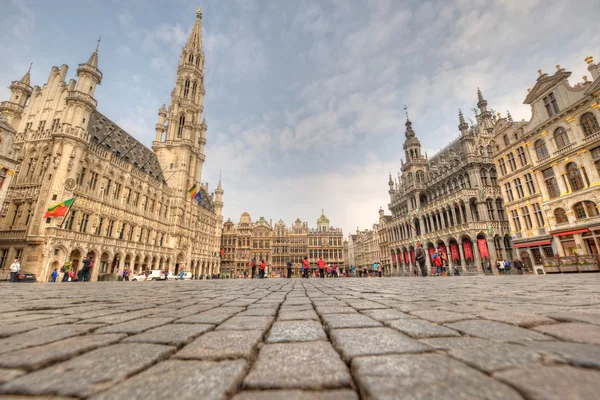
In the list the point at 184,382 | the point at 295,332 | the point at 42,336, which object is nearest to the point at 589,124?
the point at 295,332

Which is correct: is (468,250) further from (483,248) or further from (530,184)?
(530,184)

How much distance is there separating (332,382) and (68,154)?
31769 millimetres

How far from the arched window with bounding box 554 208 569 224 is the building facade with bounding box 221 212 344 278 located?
49.0 meters

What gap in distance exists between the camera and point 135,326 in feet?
7.11

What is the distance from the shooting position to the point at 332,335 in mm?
1809

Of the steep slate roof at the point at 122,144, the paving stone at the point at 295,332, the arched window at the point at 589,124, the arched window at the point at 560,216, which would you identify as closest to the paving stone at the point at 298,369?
the paving stone at the point at 295,332

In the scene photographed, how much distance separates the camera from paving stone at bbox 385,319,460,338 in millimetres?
1763

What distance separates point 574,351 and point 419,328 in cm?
85

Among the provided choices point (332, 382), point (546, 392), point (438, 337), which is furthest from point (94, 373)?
point (438, 337)

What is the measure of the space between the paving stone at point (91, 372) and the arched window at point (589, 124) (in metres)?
26.7

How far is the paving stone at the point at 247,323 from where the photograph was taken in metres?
2.10

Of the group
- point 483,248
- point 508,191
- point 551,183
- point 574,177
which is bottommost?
point 483,248

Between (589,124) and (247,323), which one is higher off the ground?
(589,124)

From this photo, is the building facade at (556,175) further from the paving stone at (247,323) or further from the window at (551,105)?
the paving stone at (247,323)
